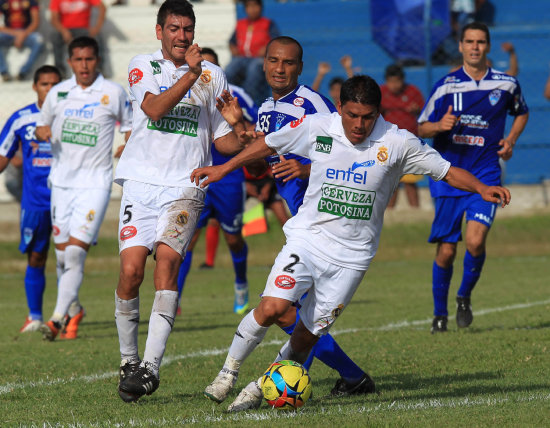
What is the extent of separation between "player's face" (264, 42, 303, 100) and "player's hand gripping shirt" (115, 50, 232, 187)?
438 millimetres

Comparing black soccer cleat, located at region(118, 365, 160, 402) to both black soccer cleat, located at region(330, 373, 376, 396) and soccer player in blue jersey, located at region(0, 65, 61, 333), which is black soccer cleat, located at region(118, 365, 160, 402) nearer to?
black soccer cleat, located at region(330, 373, 376, 396)

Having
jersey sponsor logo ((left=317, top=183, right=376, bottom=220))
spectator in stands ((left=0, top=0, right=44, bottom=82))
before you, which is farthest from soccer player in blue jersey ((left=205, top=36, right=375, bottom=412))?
spectator in stands ((left=0, top=0, right=44, bottom=82))

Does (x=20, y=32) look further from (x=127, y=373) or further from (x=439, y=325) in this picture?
(x=127, y=373)

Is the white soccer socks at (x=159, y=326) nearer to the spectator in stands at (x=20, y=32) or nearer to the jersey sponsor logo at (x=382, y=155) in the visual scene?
the jersey sponsor logo at (x=382, y=155)

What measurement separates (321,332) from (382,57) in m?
13.9

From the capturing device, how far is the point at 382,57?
746 inches

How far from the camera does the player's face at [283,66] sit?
6516 millimetres

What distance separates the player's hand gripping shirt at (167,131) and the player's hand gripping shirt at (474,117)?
3.23 meters

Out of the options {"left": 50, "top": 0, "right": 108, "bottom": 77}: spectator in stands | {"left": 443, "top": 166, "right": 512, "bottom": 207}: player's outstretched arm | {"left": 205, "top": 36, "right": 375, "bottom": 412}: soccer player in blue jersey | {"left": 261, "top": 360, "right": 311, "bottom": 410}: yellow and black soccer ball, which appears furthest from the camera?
{"left": 50, "top": 0, "right": 108, "bottom": 77}: spectator in stands

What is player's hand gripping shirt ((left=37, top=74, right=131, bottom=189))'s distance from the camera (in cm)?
946

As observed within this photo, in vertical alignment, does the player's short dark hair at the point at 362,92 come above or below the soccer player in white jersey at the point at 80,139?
above

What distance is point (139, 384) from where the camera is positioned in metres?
5.57

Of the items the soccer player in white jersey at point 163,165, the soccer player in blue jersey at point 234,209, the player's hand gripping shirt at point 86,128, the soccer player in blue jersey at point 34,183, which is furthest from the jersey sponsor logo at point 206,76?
the soccer player in blue jersey at point 34,183

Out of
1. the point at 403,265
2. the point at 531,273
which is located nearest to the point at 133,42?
the point at 403,265
